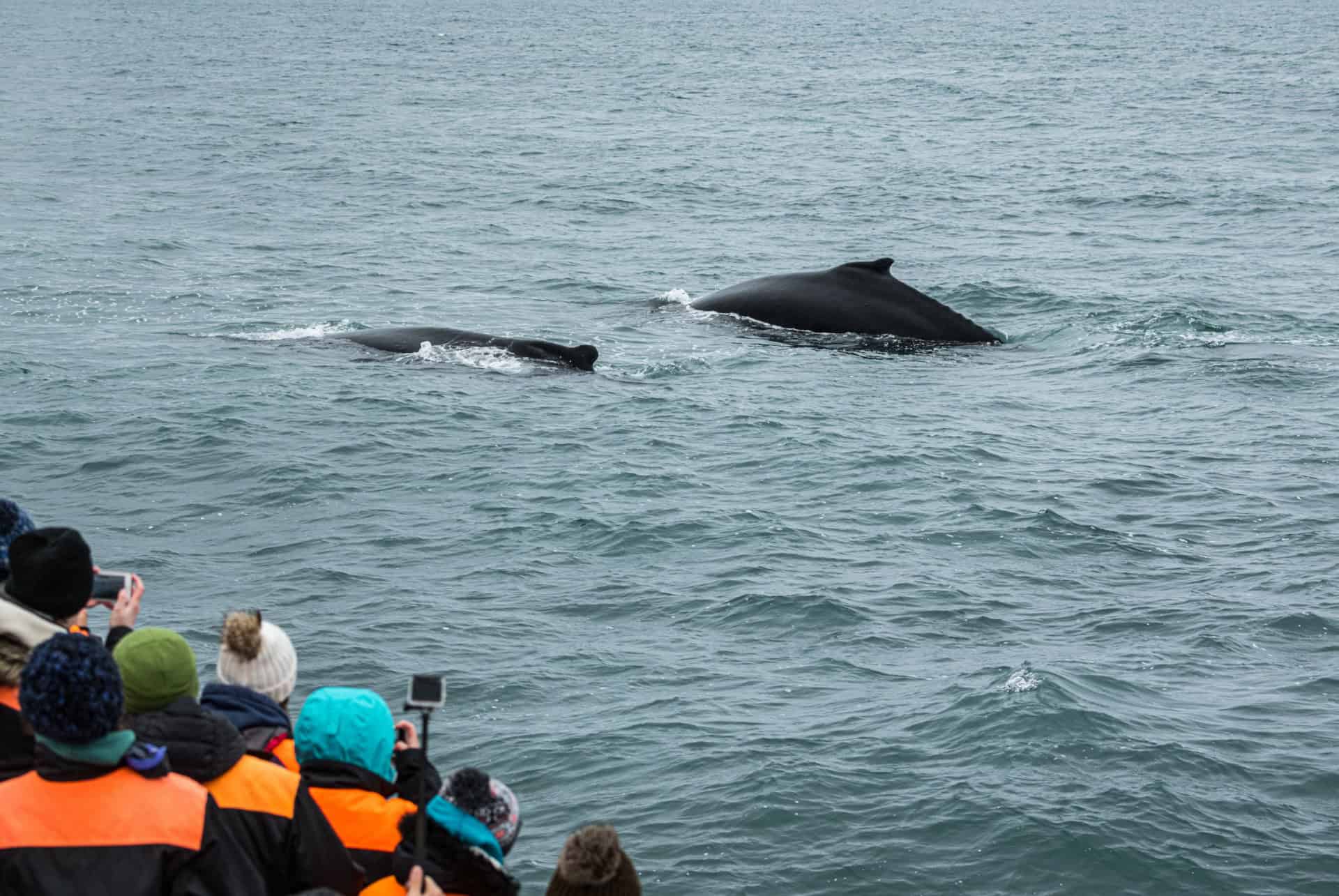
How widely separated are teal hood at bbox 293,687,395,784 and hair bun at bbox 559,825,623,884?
1.13 meters

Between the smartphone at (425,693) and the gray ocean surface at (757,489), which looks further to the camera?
the gray ocean surface at (757,489)

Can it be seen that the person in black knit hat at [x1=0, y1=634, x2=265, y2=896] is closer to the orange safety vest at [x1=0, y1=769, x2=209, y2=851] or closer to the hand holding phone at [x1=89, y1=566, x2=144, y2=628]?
the orange safety vest at [x1=0, y1=769, x2=209, y2=851]

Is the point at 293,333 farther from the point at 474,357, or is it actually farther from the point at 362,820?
the point at 362,820

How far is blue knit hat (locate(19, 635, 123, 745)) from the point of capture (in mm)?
4297

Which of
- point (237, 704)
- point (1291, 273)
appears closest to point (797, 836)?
point (237, 704)

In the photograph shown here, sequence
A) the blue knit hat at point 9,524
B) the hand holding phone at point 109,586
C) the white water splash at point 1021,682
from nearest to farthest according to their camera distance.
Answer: the hand holding phone at point 109,586, the blue knit hat at point 9,524, the white water splash at point 1021,682

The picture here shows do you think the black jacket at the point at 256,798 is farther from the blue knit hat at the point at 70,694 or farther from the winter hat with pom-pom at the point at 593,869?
the winter hat with pom-pom at the point at 593,869

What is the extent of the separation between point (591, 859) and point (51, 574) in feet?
7.32

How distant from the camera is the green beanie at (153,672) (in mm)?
4957

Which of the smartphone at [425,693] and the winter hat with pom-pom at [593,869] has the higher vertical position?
the smartphone at [425,693]

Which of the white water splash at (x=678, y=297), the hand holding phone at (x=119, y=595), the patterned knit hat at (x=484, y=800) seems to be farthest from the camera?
the white water splash at (x=678, y=297)

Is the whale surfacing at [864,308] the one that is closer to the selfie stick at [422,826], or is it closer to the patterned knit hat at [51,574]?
the patterned knit hat at [51,574]

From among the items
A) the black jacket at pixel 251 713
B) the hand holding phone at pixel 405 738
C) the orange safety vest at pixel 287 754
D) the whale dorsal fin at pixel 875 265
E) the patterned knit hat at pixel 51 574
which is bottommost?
the whale dorsal fin at pixel 875 265

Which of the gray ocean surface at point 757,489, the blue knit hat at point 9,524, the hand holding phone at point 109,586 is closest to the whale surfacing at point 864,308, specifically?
the gray ocean surface at point 757,489
